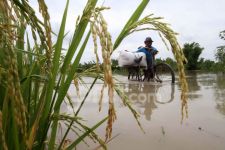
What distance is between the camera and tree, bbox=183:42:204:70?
81.7ft

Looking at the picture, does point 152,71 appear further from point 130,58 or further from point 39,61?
point 39,61

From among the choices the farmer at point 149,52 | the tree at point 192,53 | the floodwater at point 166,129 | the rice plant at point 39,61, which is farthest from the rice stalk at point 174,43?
the tree at point 192,53

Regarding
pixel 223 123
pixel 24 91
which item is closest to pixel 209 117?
pixel 223 123

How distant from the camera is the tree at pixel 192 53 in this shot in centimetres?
2491

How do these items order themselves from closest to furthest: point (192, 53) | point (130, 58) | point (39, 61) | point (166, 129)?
point (39, 61) < point (166, 129) < point (130, 58) < point (192, 53)

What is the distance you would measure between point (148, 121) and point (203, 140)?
0.96 m

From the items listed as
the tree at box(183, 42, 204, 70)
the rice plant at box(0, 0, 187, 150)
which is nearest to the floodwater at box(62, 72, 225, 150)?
the rice plant at box(0, 0, 187, 150)

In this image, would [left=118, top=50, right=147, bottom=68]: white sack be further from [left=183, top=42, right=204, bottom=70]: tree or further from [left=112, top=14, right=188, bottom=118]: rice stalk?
[left=183, top=42, right=204, bottom=70]: tree

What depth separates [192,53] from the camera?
2491 cm

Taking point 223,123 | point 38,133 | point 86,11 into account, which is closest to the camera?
point 86,11

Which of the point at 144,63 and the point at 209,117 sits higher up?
the point at 144,63

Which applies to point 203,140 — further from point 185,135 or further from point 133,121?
point 133,121

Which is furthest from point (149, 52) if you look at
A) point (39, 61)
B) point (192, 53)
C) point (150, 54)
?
point (192, 53)

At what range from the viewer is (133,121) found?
3900mm
